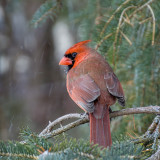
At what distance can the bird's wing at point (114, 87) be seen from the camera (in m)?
2.24

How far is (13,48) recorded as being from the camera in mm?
5383

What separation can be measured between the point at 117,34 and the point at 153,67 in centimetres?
48

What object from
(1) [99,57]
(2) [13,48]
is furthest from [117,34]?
(2) [13,48]

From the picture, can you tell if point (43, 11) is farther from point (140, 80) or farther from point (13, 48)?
point (13, 48)

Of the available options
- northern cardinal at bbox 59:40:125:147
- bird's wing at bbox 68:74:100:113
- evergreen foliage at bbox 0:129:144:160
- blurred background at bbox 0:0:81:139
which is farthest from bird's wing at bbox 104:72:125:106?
blurred background at bbox 0:0:81:139

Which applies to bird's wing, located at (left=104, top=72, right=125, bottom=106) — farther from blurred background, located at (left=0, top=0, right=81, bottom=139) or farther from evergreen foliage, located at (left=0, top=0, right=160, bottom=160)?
blurred background, located at (left=0, top=0, right=81, bottom=139)

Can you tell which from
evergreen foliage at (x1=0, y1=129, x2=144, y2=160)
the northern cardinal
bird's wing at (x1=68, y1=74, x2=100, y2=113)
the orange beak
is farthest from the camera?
the orange beak

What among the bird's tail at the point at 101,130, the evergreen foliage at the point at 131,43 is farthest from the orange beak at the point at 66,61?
the bird's tail at the point at 101,130

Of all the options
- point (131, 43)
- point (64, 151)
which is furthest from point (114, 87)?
point (64, 151)

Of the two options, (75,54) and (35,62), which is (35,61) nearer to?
(35,62)

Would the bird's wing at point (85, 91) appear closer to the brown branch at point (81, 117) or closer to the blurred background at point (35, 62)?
the brown branch at point (81, 117)

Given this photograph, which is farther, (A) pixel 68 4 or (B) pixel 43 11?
(A) pixel 68 4

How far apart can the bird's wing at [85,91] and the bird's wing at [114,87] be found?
108mm

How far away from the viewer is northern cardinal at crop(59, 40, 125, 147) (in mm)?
1978
